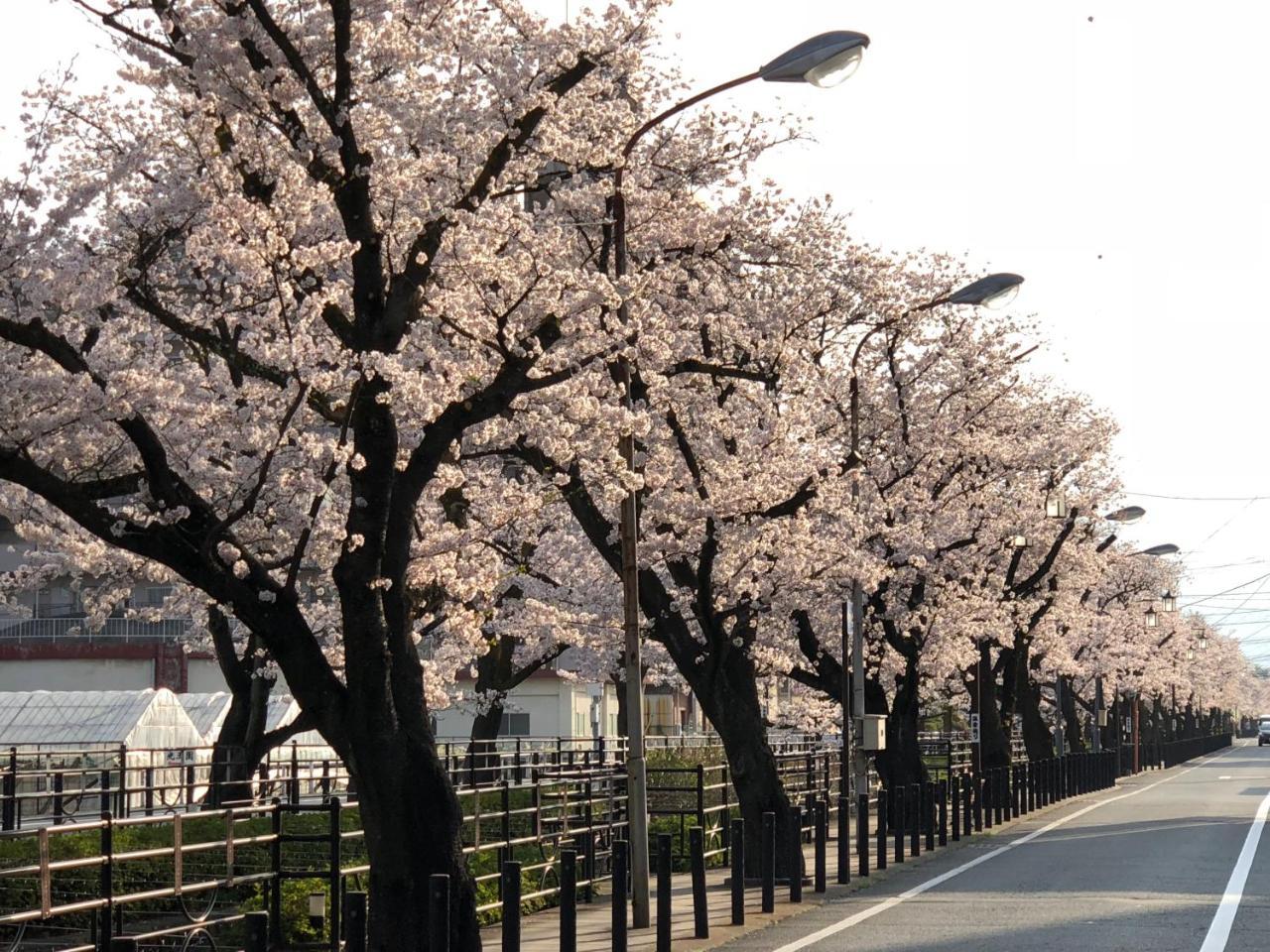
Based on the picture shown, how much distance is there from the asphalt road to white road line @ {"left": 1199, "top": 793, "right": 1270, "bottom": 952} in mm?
22

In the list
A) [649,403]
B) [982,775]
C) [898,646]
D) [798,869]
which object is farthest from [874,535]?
[798,869]

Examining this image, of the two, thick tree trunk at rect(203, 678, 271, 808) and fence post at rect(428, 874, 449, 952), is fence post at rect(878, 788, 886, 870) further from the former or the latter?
fence post at rect(428, 874, 449, 952)

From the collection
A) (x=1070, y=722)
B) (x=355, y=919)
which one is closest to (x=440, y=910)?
(x=355, y=919)

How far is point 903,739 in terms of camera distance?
117 feet

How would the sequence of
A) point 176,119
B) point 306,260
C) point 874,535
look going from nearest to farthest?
point 306,260, point 176,119, point 874,535

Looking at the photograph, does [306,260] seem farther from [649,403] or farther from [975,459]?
[975,459]

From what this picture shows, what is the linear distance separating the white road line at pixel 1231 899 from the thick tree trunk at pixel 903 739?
260 inches

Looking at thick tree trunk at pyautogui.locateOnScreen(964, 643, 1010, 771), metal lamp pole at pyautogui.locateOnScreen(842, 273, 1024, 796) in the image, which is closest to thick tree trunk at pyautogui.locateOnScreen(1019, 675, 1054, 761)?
thick tree trunk at pyautogui.locateOnScreen(964, 643, 1010, 771)

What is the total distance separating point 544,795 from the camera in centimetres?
2762

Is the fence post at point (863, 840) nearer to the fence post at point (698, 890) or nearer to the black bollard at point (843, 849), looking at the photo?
the black bollard at point (843, 849)

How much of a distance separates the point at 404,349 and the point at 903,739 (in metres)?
21.7

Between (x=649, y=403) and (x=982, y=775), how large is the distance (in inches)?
572

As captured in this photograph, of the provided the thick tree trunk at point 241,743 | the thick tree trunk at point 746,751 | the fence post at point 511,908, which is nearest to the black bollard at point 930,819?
the thick tree trunk at point 746,751

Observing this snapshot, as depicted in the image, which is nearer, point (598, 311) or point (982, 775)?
point (598, 311)
